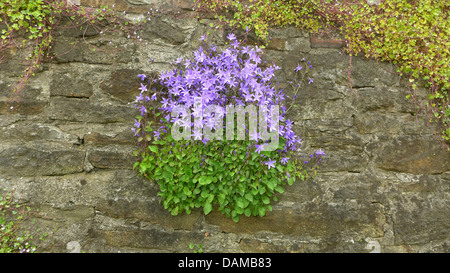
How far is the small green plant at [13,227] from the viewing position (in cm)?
229

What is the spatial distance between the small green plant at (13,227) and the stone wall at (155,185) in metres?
0.08

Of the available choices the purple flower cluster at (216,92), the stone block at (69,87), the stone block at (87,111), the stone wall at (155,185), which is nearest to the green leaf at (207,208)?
the stone wall at (155,185)

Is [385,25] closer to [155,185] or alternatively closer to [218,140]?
[218,140]

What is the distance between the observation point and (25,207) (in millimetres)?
2352

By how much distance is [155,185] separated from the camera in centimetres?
242

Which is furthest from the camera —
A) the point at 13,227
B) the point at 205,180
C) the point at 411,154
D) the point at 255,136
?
the point at 411,154

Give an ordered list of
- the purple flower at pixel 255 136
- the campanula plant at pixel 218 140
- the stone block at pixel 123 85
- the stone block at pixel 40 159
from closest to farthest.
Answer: the purple flower at pixel 255 136 → the campanula plant at pixel 218 140 → the stone block at pixel 40 159 → the stone block at pixel 123 85

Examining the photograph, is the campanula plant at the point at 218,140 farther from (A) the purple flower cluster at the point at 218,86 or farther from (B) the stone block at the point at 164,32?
(B) the stone block at the point at 164,32

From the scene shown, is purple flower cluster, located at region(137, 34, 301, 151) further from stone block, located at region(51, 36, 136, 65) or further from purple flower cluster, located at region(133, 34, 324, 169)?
stone block, located at region(51, 36, 136, 65)

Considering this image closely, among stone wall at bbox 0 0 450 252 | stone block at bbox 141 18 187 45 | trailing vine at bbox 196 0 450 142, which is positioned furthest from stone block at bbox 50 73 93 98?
trailing vine at bbox 196 0 450 142

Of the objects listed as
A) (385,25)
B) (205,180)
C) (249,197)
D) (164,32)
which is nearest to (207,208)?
(205,180)

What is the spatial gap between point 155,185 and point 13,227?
3.75 feet

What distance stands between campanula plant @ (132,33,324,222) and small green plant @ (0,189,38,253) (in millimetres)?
983

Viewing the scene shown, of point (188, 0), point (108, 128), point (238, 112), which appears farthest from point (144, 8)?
point (238, 112)
